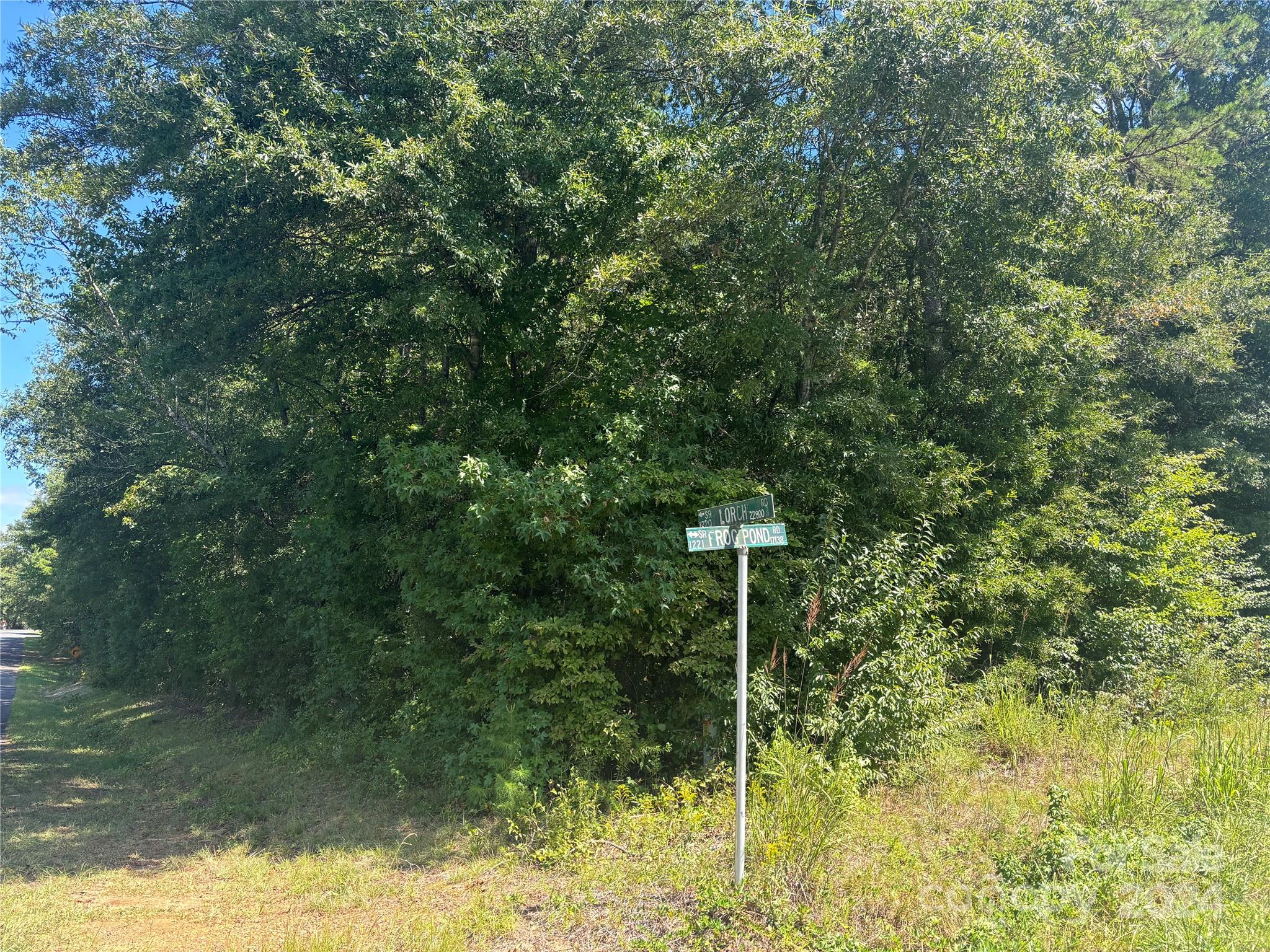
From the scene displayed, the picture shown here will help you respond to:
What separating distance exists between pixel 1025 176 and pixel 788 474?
4.83 m

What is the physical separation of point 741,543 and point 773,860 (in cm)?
189

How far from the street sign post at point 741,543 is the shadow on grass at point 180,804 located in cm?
311

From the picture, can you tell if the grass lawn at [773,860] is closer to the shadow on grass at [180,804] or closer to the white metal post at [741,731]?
the shadow on grass at [180,804]

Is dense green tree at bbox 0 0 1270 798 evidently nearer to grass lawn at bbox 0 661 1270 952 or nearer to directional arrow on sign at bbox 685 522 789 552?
grass lawn at bbox 0 661 1270 952

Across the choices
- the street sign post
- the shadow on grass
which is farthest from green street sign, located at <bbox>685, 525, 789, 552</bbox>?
the shadow on grass

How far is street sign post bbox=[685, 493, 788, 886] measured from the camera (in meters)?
4.21

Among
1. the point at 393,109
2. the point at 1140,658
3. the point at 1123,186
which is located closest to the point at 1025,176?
the point at 1123,186

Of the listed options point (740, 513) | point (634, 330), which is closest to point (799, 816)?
point (740, 513)

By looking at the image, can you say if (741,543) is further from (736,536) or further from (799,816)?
(799,816)

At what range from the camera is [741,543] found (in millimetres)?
4352

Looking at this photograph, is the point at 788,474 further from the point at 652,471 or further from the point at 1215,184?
the point at 1215,184

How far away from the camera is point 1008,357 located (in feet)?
30.8

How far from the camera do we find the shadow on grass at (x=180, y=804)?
671 centimetres

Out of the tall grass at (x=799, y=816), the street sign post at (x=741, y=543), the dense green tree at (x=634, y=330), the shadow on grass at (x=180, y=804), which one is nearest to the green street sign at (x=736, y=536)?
the street sign post at (x=741, y=543)
